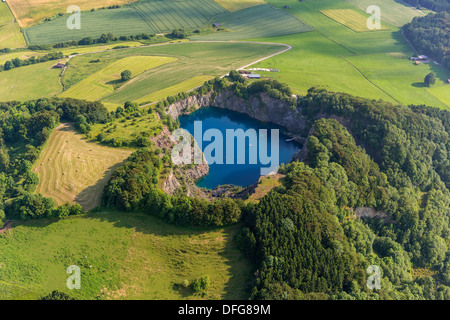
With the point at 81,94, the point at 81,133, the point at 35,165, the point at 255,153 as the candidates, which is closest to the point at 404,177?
the point at 255,153

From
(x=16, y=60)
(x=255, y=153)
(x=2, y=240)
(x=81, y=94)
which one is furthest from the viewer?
(x=16, y=60)

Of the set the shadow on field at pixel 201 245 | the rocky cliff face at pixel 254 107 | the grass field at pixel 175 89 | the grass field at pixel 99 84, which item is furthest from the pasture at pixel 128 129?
the grass field at pixel 99 84

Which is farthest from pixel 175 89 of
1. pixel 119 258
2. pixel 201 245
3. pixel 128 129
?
pixel 119 258

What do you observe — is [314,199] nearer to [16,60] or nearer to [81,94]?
[81,94]

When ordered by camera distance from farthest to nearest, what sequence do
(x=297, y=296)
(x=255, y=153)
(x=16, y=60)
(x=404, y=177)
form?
(x=16, y=60) → (x=255, y=153) → (x=404, y=177) → (x=297, y=296)

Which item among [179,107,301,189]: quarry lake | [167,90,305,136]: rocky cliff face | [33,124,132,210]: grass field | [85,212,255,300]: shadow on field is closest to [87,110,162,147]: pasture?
[33,124,132,210]: grass field

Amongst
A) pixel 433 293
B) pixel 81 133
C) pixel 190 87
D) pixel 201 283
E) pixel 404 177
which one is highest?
pixel 190 87

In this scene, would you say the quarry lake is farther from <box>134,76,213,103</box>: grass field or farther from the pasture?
the pasture
